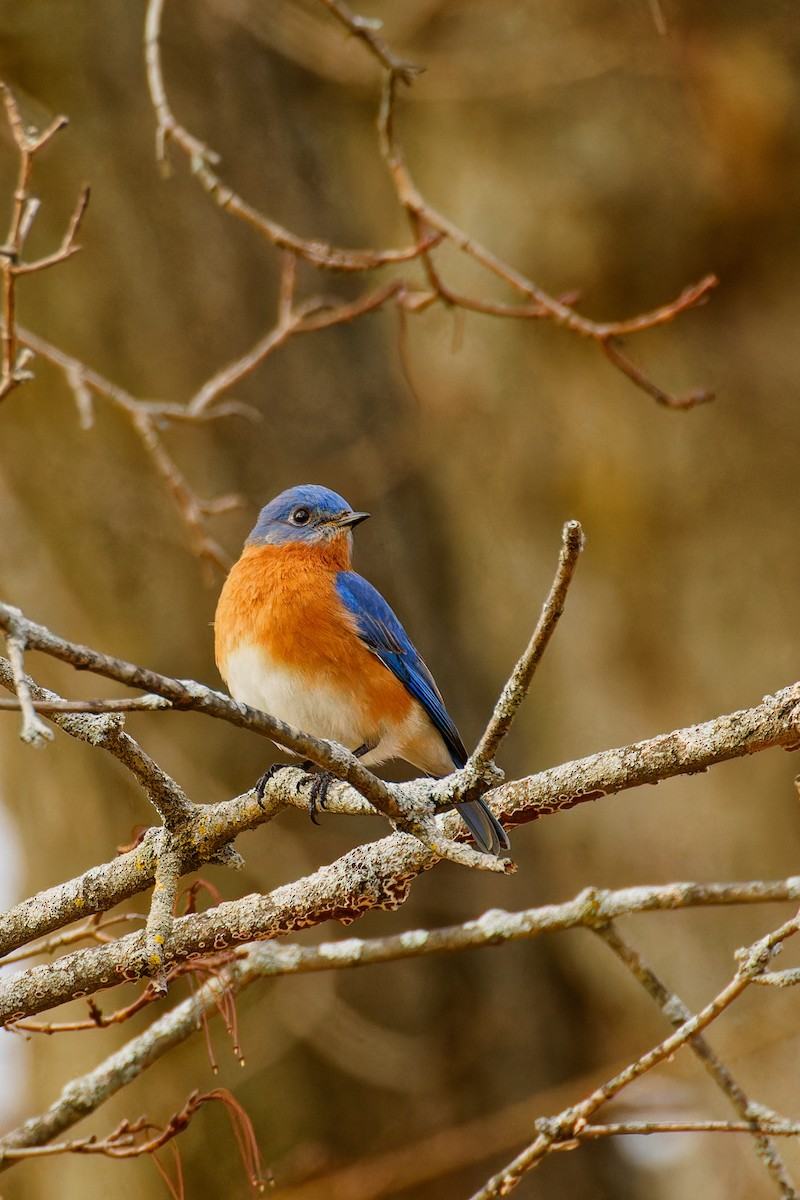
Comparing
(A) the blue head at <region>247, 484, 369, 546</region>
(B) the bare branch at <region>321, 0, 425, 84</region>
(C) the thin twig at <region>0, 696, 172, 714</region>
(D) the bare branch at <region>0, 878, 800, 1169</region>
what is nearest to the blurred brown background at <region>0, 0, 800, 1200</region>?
(A) the blue head at <region>247, 484, 369, 546</region>

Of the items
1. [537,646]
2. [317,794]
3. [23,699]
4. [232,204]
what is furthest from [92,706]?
[232,204]

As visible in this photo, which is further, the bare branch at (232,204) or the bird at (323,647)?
the bird at (323,647)

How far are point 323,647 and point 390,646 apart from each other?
363 mm

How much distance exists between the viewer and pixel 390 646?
4133 mm

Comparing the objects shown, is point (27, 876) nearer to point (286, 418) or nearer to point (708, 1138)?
point (286, 418)

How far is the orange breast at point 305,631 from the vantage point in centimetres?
379

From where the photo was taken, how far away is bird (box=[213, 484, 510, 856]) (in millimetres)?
3795

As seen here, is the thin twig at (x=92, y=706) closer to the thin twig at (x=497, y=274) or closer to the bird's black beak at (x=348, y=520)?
the thin twig at (x=497, y=274)

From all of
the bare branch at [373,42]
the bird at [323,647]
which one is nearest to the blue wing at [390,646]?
the bird at [323,647]

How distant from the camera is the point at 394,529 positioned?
20.2ft

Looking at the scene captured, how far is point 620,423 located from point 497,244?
3.45 feet

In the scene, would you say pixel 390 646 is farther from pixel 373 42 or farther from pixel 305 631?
pixel 373 42

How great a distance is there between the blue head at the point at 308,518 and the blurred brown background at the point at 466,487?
1.24m

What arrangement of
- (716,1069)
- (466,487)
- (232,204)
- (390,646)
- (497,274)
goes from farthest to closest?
(466,487) < (390,646) < (497,274) < (232,204) < (716,1069)
